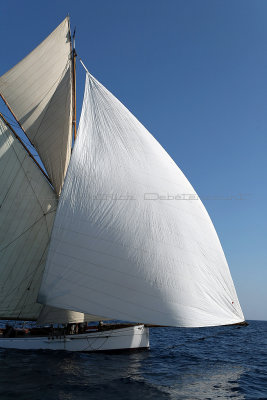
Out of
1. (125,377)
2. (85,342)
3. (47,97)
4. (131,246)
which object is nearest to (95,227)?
(131,246)

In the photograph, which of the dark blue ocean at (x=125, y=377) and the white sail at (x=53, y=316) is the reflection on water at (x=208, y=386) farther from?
the white sail at (x=53, y=316)

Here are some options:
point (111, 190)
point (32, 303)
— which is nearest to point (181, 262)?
point (111, 190)

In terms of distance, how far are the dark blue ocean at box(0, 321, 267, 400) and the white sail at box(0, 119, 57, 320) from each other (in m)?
2.96

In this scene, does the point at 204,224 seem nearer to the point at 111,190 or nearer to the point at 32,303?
the point at 111,190

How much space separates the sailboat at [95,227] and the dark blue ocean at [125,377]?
80.0 inches

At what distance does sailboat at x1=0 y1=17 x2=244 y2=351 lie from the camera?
13.9 meters

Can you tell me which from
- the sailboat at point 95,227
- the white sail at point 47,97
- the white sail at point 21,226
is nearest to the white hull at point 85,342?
the sailboat at point 95,227

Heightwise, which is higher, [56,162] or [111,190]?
[56,162]

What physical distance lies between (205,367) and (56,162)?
15232 mm

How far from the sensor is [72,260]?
14109 millimetres

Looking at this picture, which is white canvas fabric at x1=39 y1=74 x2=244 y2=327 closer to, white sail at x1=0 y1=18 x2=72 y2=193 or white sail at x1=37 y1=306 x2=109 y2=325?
white sail at x1=37 y1=306 x2=109 y2=325

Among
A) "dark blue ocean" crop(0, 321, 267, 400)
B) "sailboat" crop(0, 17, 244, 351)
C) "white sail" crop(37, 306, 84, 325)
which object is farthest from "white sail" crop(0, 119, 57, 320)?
"dark blue ocean" crop(0, 321, 267, 400)

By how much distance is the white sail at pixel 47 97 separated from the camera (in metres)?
21.6

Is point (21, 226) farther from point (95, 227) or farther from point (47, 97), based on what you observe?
point (47, 97)
